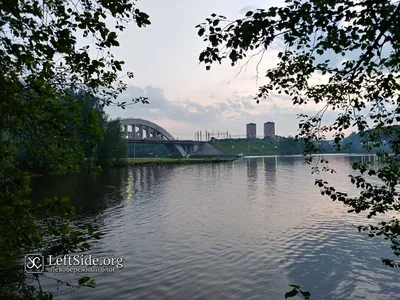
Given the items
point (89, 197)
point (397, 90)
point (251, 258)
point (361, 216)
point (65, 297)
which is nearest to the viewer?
point (397, 90)

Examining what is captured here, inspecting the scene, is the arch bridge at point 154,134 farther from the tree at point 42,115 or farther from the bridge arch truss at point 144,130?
the tree at point 42,115

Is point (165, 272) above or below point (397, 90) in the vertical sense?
below

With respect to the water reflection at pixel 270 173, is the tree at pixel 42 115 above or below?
above

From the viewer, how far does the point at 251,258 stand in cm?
1501

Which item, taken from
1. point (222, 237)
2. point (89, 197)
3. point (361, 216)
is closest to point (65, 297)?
point (222, 237)

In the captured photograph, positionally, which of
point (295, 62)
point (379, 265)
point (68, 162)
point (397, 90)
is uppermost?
point (295, 62)

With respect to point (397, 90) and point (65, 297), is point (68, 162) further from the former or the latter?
point (65, 297)

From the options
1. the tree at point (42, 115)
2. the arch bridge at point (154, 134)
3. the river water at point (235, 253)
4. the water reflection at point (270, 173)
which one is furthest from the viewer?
the arch bridge at point (154, 134)

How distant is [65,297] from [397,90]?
1164 centimetres

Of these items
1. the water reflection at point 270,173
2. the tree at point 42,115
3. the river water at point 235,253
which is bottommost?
the river water at point 235,253

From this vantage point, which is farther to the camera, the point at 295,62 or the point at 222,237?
the point at 222,237

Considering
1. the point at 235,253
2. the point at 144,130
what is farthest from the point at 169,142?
the point at 235,253

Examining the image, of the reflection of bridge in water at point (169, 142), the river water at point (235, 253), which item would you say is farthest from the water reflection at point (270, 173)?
the reflection of bridge in water at point (169, 142)

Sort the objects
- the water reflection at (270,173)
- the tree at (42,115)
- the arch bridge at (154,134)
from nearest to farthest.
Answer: the tree at (42,115) < the water reflection at (270,173) < the arch bridge at (154,134)
